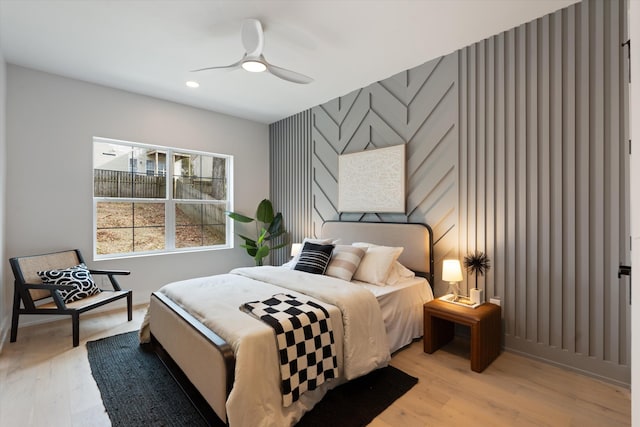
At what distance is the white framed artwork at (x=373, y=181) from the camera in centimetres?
351

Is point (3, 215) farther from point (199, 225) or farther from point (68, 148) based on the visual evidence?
point (199, 225)

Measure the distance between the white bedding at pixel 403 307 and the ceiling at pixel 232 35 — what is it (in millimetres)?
2255

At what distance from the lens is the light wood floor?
1.89 m

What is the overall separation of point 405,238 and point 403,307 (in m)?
0.82

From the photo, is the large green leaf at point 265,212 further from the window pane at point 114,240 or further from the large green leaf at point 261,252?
the window pane at point 114,240

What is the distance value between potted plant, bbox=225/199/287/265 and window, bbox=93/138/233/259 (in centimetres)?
43

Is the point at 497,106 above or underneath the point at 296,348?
above

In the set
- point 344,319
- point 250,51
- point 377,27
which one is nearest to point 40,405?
point 344,319

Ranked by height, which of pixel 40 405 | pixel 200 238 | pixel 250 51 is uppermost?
pixel 250 51

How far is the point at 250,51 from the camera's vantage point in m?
2.63

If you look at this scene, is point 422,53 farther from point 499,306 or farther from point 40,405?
point 40,405

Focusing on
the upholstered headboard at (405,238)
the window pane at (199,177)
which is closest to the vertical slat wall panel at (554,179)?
the upholstered headboard at (405,238)

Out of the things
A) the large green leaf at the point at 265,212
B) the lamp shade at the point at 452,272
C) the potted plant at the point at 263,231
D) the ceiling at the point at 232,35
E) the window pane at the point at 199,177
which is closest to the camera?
the ceiling at the point at 232,35

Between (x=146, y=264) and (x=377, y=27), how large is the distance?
12.9ft
